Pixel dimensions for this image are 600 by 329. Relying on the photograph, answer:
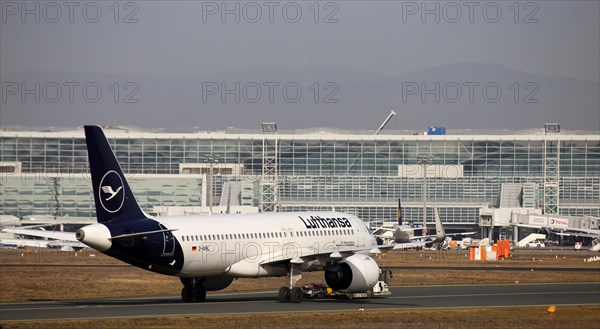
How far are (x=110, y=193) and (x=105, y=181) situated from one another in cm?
56

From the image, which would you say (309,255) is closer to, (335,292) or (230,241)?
(335,292)

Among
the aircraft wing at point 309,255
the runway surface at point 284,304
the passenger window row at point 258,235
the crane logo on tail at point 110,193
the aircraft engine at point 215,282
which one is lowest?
the runway surface at point 284,304

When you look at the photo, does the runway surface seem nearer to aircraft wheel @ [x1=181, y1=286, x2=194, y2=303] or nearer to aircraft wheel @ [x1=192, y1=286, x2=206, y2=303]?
aircraft wheel @ [x1=181, y1=286, x2=194, y2=303]

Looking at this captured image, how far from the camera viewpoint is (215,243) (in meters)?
49.7

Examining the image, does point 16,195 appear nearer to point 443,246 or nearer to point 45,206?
point 45,206

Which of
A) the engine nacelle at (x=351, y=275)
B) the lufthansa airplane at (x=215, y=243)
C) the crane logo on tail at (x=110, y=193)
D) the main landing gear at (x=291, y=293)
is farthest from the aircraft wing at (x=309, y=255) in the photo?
the crane logo on tail at (x=110, y=193)

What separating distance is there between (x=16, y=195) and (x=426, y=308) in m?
154

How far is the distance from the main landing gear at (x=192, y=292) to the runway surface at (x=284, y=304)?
0.45 metres

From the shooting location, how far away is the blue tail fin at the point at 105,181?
46.5 metres

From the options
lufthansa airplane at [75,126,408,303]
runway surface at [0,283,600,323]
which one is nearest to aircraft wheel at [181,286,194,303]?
lufthansa airplane at [75,126,408,303]

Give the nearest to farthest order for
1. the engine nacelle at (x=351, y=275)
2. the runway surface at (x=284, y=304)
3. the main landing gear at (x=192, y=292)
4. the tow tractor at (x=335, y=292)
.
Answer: the runway surface at (x=284, y=304), the engine nacelle at (x=351, y=275), the main landing gear at (x=192, y=292), the tow tractor at (x=335, y=292)

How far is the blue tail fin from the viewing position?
4647 cm

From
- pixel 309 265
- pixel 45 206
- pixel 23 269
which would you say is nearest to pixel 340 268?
pixel 309 265

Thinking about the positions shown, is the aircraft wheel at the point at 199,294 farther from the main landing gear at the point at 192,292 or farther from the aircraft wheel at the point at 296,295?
the aircraft wheel at the point at 296,295
